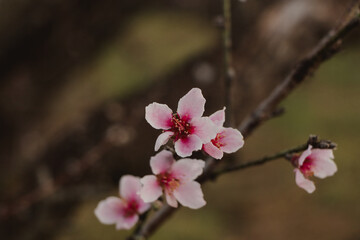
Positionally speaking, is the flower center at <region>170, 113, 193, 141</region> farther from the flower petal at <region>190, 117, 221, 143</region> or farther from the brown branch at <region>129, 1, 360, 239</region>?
the brown branch at <region>129, 1, 360, 239</region>

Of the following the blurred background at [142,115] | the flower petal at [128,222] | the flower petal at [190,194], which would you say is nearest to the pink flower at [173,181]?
the flower petal at [190,194]

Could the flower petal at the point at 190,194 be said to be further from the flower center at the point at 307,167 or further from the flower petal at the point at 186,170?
the flower center at the point at 307,167

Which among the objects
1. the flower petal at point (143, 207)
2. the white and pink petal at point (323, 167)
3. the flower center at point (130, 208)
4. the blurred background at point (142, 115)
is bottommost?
the white and pink petal at point (323, 167)

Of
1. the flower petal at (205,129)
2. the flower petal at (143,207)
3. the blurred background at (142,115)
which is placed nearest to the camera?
the flower petal at (205,129)

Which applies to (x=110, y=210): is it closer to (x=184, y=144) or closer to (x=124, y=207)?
(x=124, y=207)

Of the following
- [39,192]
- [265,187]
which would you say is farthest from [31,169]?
[265,187]

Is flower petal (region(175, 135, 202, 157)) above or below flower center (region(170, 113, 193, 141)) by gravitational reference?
below

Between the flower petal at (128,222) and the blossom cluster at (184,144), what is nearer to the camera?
the blossom cluster at (184,144)

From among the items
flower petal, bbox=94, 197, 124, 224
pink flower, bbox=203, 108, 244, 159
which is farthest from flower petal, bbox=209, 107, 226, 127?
flower petal, bbox=94, 197, 124, 224
